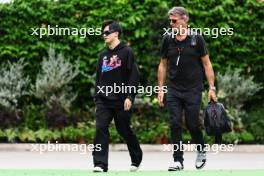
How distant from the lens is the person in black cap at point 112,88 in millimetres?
12211

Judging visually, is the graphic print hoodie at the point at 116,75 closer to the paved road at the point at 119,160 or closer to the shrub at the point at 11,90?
the paved road at the point at 119,160

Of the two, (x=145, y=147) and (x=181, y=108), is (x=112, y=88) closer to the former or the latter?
(x=181, y=108)

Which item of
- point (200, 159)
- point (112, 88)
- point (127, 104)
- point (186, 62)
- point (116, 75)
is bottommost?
point (200, 159)

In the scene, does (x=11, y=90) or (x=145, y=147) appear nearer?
(x=145, y=147)

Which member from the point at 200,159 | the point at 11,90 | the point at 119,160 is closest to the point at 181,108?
the point at 200,159

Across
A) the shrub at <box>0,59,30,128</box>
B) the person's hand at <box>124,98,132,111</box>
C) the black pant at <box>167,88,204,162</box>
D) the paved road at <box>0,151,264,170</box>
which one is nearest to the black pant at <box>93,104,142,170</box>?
the person's hand at <box>124,98,132,111</box>

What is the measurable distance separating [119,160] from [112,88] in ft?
12.8

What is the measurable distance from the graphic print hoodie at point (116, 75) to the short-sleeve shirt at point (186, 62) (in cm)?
51

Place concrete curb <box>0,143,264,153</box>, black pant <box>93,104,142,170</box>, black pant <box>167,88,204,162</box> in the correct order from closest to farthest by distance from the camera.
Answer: black pant <box>93,104,142,170</box>
black pant <box>167,88,204,162</box>
concrete curb <box>0,143,264,153</box>

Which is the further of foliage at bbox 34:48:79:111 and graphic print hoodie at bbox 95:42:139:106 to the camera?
foliage at bbox 34:48:79:111

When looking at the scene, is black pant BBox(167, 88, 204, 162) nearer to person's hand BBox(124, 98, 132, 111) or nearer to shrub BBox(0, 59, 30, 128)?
person's hand BBox(124, 98, 132, 111)

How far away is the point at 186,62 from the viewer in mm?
12430

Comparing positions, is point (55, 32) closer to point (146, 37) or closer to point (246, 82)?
point (146, 37)

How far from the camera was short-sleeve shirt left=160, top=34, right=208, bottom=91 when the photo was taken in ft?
→ 40.8
